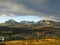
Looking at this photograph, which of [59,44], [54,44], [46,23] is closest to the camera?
[59,44]

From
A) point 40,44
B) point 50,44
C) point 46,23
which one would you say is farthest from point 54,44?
point 46,23

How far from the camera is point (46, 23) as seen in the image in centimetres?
17888

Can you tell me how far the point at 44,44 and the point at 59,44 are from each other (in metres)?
7.08

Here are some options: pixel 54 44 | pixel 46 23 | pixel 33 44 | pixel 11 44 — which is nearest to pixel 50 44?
pixel 54 44

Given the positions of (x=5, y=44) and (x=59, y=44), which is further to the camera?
(x=5, y=44)

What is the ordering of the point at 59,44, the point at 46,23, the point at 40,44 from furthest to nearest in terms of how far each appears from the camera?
the point at 46,23 → the point at 40,44 → the point at 59,44

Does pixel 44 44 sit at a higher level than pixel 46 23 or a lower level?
lower

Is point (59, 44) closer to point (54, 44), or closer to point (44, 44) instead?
point (54, 44)

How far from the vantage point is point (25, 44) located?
179 feet

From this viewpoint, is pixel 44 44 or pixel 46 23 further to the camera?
pixel 46 23

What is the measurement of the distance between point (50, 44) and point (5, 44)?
13.8 meters

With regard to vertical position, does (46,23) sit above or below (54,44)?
above

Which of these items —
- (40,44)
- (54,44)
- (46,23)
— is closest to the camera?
(54,44)

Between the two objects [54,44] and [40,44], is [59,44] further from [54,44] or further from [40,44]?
[40,44]
